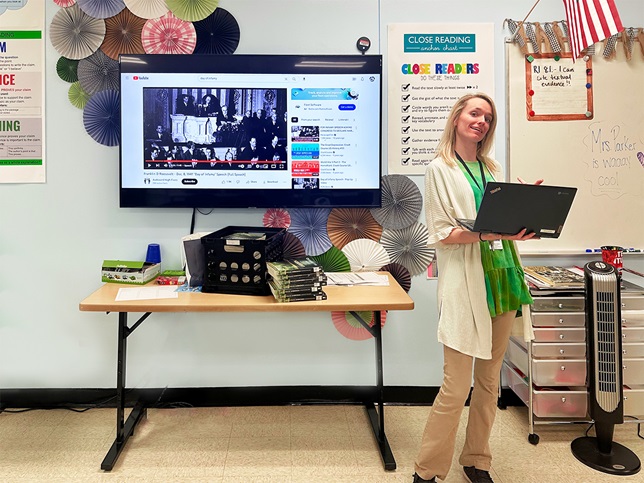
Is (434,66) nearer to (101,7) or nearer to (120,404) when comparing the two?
(101,7)

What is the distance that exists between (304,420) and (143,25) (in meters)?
2.17

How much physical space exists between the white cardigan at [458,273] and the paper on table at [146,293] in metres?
1.12

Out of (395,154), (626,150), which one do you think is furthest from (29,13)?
(626,150)

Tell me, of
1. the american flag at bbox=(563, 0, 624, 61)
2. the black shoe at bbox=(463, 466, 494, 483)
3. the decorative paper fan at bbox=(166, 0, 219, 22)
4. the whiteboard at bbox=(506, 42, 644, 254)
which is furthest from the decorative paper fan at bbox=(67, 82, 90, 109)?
the black shoe at bbox=(463, 466, 494, 483)

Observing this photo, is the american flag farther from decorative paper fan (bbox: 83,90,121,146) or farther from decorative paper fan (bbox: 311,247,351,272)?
decorative paper fan (bbox: 83,90,121,146)

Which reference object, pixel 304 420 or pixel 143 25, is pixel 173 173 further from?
pixel 304 420

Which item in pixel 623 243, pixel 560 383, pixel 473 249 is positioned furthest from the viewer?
pixel 623 243

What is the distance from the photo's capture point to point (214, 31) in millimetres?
2486

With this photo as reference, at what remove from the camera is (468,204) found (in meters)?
1.81

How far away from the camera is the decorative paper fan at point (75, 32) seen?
2.48 metres

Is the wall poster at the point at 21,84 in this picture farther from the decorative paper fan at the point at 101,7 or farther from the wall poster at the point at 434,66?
the wall poster at the point at 434,66

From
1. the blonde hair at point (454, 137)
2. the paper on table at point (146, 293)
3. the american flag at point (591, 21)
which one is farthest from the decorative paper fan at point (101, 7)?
the american flag at point (591, 21)

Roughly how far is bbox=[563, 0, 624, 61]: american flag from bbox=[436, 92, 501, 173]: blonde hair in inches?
25.1

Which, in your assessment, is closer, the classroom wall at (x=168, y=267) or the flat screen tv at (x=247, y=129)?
the flat screen tv at (x=247, y=129)
